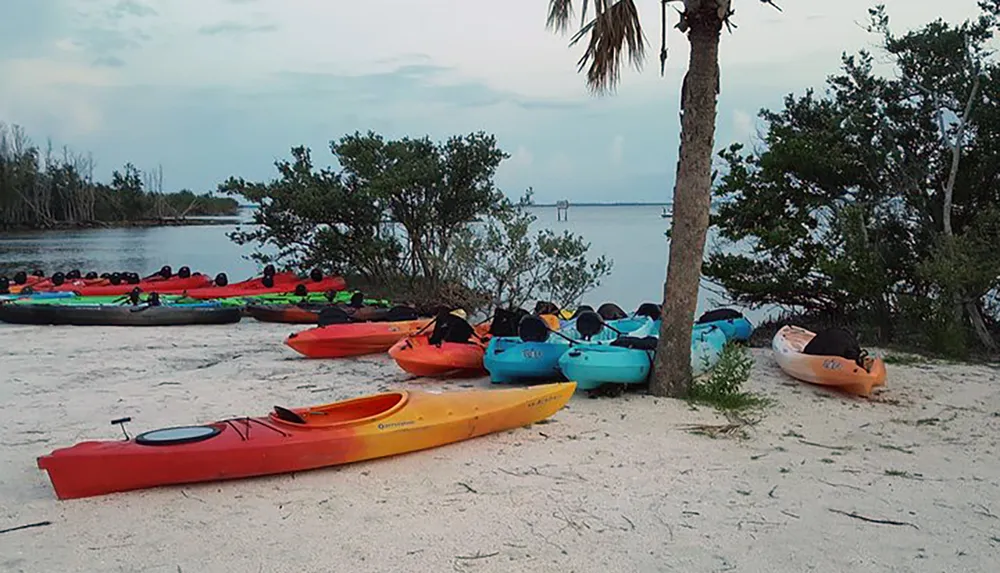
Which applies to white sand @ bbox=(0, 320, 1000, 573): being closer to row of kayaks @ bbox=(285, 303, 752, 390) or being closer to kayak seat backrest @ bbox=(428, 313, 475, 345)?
row of kayaks @ bbox=(285, 303, 752, 390)

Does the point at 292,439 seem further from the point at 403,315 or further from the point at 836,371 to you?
the point at 403,315

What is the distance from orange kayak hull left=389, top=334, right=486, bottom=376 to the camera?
702 cm

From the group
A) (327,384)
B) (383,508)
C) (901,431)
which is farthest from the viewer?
(327,384)

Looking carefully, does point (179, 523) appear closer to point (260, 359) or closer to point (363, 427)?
point (363, 427)

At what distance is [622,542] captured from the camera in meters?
3.64

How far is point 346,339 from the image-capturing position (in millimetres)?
8320

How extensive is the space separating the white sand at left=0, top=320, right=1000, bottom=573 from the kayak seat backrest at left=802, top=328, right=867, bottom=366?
387 millimetres

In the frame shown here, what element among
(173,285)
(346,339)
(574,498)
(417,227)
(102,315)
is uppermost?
(417,227)

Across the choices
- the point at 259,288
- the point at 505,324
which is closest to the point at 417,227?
the point at 259,288

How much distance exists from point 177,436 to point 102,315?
7.54 meters

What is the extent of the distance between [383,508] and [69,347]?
21.6 feet

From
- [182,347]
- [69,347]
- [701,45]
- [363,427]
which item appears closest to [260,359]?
[182,347]

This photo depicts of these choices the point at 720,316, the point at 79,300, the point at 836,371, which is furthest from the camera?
the point at 79,300

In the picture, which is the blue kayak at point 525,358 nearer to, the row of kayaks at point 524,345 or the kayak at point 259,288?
the row of kayaks at point 524,345
